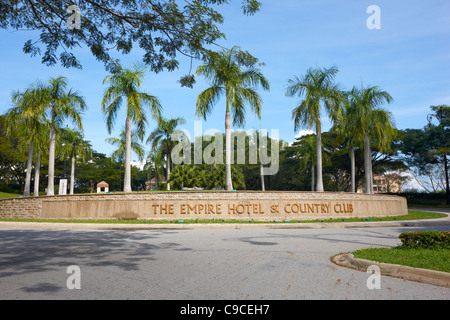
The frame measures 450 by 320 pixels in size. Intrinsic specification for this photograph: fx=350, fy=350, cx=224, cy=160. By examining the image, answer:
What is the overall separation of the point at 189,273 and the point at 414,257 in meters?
4.37

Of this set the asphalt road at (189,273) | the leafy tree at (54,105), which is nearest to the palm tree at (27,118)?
the leafy tree at (54,105)

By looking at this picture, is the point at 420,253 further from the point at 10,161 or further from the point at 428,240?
the point at 10,161

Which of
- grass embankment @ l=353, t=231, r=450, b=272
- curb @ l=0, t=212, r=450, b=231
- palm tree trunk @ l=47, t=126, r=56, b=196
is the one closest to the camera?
grass embankment @ l=353, t=231, r=450, b=272

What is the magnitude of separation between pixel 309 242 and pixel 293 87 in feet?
52.4

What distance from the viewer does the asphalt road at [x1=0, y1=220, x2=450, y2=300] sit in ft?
16.3

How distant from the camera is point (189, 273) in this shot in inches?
246

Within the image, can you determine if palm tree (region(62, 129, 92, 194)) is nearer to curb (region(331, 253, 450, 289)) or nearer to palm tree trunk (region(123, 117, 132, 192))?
palm tree trunk (region(123, 117, 132, 192))

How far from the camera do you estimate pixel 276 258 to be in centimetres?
776

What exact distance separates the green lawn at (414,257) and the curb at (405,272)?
0.61ft

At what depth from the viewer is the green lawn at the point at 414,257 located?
6.05 metres

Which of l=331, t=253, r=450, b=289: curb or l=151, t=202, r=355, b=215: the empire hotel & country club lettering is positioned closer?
l=331, t=253, r=450, b=289: curb

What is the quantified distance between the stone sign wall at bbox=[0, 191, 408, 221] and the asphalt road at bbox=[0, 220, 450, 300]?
8904 mm

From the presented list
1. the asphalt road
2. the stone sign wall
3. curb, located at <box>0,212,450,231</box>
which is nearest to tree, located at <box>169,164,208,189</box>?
the stone sign wall

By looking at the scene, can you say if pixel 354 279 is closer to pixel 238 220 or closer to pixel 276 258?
pixel 276 258
